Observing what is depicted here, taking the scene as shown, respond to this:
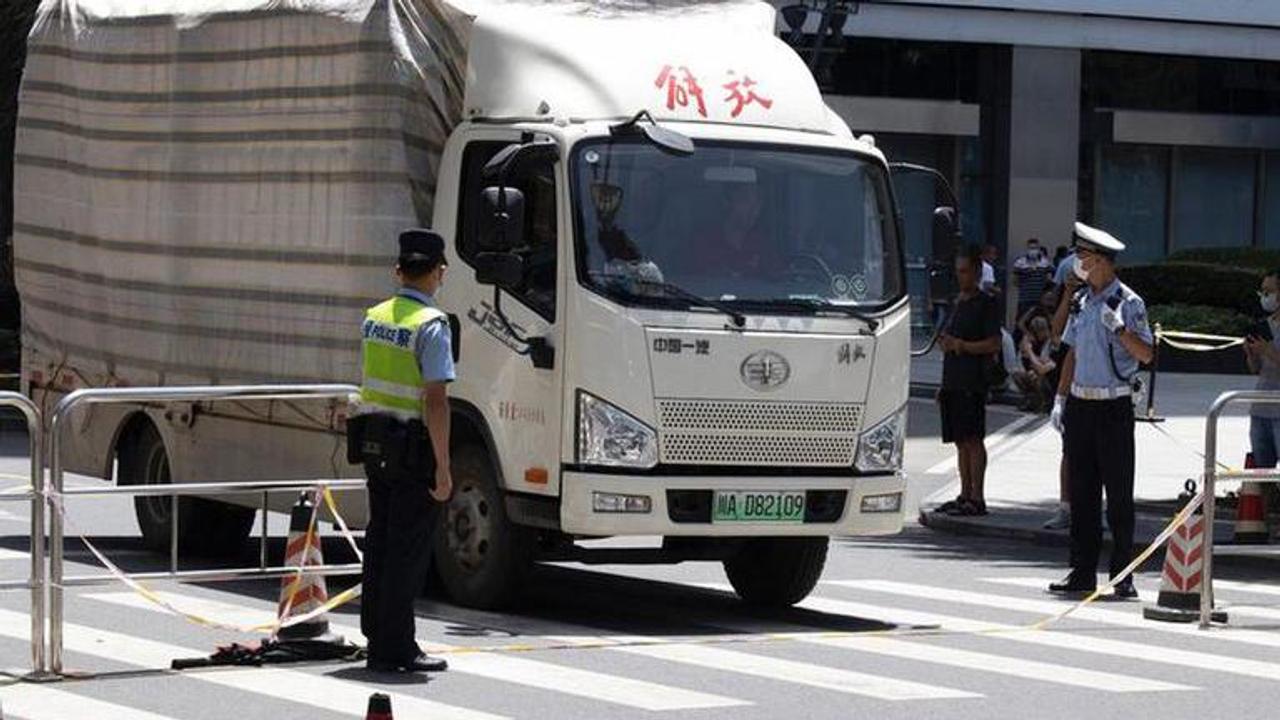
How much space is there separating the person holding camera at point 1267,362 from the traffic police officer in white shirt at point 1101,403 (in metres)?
3.87

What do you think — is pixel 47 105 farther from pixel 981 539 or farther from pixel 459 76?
pixel 981 539

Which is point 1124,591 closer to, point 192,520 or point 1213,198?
point 192,520

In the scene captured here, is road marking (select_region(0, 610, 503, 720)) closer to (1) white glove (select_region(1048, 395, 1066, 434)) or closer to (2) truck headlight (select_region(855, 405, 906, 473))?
(2) truck headlight (select_region(855, 405, 906, 473))

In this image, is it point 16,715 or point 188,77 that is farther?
point 188,77

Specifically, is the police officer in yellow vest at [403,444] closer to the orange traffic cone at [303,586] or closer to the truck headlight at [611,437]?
the orange traffic cone at [303,586]

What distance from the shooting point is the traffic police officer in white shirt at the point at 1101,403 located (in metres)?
16.1

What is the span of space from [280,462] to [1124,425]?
4.65 meters

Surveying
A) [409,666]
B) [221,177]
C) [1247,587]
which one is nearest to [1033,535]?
[1247,587]

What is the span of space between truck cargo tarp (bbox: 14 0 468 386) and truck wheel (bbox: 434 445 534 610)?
0.99m

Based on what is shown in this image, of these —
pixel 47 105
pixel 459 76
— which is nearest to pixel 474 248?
pixel 459 76

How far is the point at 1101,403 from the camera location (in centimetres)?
1612

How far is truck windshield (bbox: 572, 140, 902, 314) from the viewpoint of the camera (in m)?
14.5

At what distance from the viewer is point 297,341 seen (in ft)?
52.7

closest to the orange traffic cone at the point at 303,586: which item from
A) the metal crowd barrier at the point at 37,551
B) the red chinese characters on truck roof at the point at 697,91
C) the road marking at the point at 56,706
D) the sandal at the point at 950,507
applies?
the metal crowd barrier at the point at 37,551
